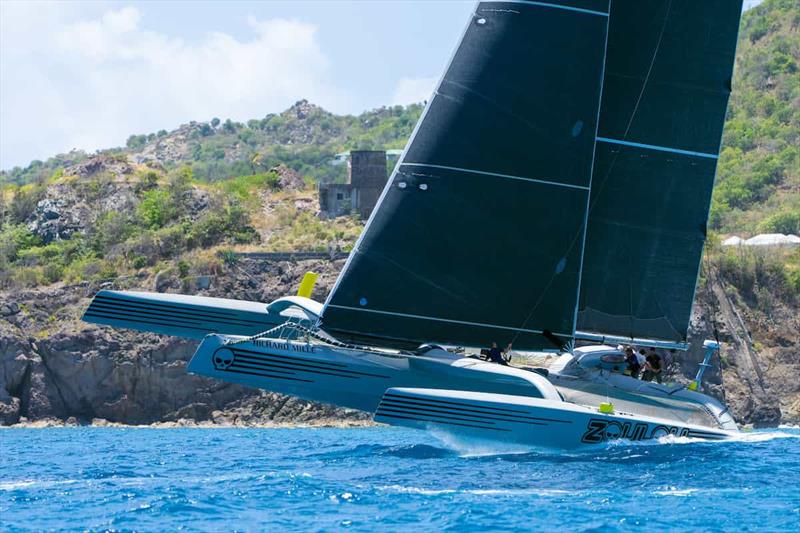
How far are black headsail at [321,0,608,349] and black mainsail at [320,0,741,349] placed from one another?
26 mm

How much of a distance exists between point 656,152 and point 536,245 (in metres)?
3.15

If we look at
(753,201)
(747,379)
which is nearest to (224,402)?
(747,379)

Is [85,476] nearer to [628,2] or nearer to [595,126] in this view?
[595,126]

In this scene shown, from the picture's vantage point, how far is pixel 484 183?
23.5 metres

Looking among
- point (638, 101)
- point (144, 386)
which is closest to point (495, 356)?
point (638, 101)

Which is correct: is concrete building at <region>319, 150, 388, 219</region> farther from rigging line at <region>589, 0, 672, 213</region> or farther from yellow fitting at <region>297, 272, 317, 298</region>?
rigging line at <region>589, 0, 672, 213</region>

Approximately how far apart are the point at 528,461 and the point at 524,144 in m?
6.01

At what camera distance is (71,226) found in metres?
55.5

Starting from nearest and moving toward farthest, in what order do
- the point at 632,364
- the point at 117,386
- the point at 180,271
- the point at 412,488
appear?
→ the point at 412,488, the point at 632,364, the point at 117,386, the point at 180,271

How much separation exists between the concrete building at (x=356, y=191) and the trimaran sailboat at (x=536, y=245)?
3193 cm

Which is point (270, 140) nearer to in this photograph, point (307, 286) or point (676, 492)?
point (307, 286)

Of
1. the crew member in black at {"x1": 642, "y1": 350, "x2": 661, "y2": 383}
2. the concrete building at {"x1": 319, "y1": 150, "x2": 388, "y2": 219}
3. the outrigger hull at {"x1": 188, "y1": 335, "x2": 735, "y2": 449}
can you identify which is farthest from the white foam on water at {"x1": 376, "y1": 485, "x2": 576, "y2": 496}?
the concrete building at {"x1": 319, "y1": 150, "x2": 388, "y2": 219}

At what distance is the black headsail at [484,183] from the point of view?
23.4 meters

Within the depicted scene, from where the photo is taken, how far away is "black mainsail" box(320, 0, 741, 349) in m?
23.4
